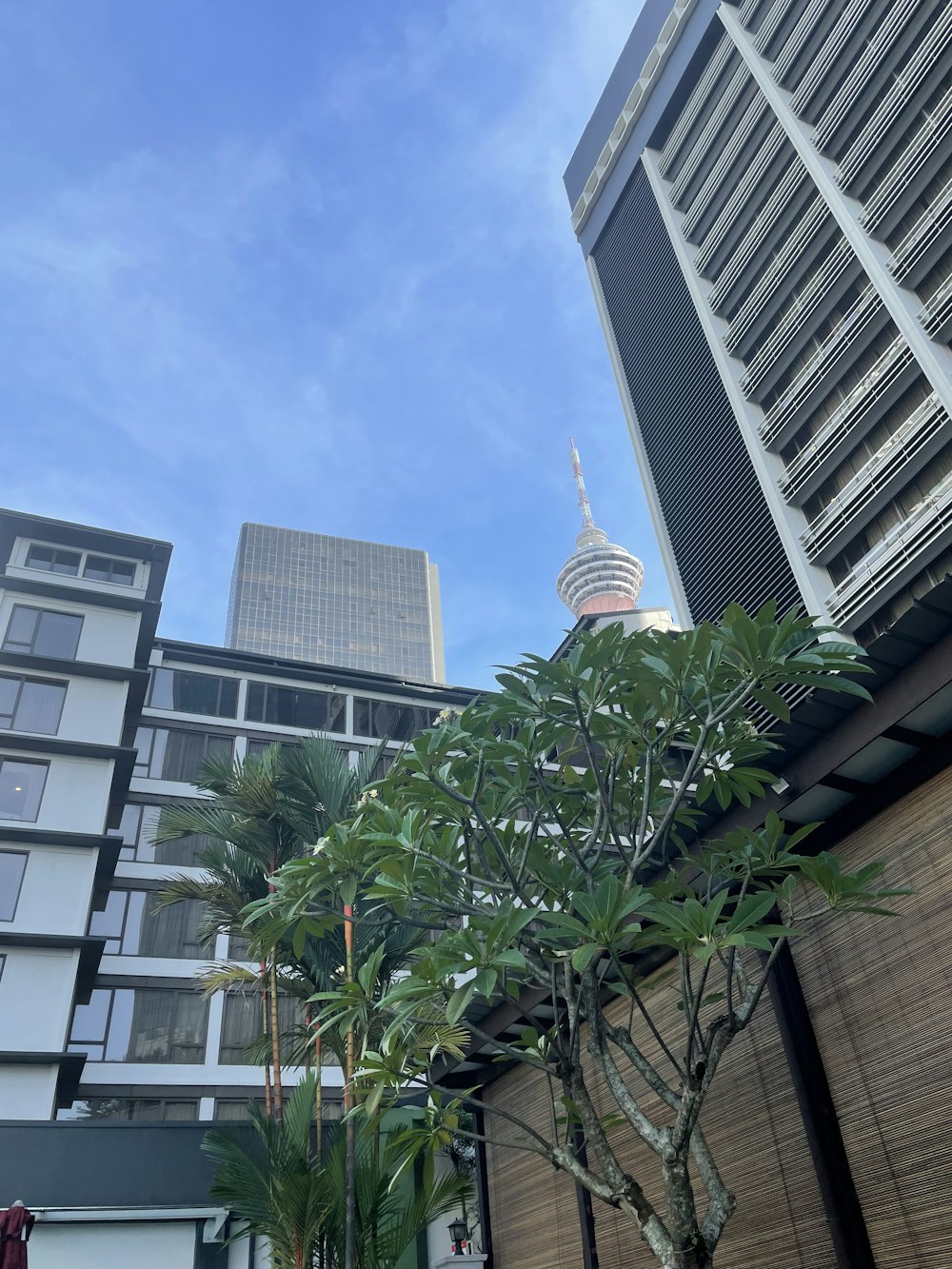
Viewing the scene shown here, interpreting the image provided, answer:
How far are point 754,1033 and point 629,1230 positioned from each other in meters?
2.52

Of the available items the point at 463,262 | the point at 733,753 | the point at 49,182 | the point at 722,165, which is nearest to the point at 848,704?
the point at 733,753

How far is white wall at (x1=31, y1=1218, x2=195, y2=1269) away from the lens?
38.2ft

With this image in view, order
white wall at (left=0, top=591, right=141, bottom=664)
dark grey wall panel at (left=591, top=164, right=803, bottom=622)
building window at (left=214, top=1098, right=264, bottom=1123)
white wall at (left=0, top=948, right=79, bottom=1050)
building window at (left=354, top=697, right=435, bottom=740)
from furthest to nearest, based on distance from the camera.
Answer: building window at (left=354, top=697, right=435, bottom=740) → dark grey wall panel at (left=591, top=164, right=803, bottom=622) → white wall at (left=0, top=591, right=141, bottom=664) → building window at (left=214, top=1098, right=264, bottom=1123) → white wall at (left=0, top=948, right=79, bottom=1050)

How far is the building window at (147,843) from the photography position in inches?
963

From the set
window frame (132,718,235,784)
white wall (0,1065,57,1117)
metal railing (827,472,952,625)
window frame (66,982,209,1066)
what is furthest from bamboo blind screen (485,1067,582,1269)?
window frame (132,718,235,784)

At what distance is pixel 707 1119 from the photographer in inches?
286

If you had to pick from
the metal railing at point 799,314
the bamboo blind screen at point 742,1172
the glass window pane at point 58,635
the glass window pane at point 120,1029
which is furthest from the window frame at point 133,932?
the metal railing at point 799,314

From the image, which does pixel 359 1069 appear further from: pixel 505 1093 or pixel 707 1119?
pixel 505 1093

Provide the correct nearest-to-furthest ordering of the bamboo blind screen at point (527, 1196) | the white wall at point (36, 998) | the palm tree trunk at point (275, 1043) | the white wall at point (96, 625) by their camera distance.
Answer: the bamboo blind screen at point (527, 1196)
the palm tree trunk at point (275, 1043)
the white wall at point (36, 998)
the white wall at point (96, 625)

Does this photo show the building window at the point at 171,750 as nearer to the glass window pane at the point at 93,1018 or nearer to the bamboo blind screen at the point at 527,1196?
the glass window pane at the point at 93,1018

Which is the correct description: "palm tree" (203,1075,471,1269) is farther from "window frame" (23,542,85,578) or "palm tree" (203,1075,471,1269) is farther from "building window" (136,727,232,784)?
"window frame" (23,542,85,578)

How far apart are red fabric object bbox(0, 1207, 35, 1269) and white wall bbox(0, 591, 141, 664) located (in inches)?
578

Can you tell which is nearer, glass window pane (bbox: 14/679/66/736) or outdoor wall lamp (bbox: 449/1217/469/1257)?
outdoor wall lamp (bbox: 449/1217/469/1257)

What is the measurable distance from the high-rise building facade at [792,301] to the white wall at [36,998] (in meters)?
16.3
